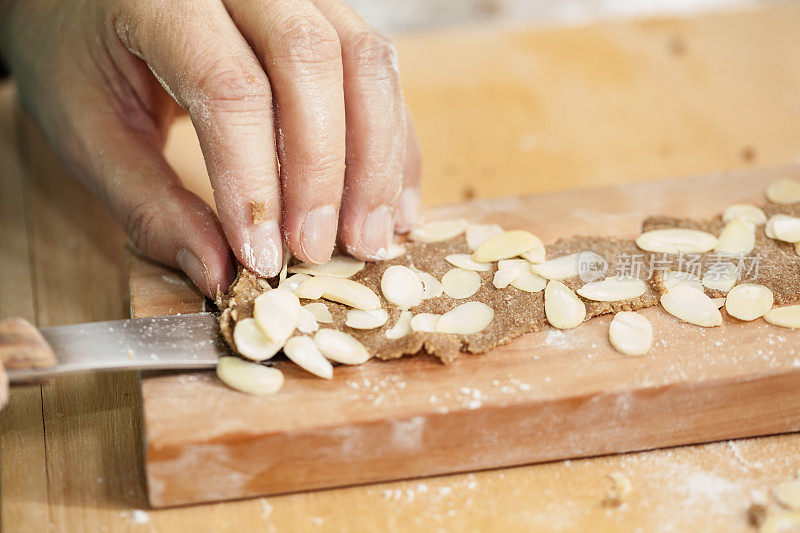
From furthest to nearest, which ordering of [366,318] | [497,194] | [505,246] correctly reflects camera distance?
[497,194]
[505,246]
[366,318]

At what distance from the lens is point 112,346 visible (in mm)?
914

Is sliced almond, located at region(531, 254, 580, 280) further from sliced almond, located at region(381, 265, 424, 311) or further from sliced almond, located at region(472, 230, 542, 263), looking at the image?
sliced almond, located at region(381, 265, 424, 311)

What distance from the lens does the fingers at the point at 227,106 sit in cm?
96

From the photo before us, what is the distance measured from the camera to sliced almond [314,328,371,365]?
941 millimetres

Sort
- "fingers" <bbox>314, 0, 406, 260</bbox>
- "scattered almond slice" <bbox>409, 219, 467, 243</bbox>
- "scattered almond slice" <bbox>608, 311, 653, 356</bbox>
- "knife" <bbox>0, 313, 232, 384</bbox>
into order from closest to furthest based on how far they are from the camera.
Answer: "knife" <bbox>0, 313, 232, 384</bbox>, "scattered almond slice" <bbox>608, 311, 653, 356</bbox>, "fingers" <bbox>314, 0, 406, 260</bbox>, "scattered almond slice" <bbox>409, 219, 467, 243</bbox>

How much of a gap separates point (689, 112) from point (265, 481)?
51.2 inches

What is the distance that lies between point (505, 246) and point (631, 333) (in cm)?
23

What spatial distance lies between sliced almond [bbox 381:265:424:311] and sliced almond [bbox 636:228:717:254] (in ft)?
1.17

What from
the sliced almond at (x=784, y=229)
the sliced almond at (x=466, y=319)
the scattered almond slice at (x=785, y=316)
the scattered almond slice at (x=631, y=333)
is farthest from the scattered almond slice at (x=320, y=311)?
the sliced almond at (x=784, y=229)

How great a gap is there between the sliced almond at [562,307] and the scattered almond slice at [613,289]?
0.02 meters

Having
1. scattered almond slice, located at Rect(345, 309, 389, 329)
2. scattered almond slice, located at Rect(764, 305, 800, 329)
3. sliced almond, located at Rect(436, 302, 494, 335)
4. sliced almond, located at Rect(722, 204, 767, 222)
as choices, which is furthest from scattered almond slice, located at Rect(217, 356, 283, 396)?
sliced almond, located at Rect(722, 204, 767, 222)

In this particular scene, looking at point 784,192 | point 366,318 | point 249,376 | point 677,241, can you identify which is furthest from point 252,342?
point 784,192

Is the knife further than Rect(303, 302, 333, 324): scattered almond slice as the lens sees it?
No

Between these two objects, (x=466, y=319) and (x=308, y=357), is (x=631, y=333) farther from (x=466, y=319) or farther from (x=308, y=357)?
(x=308, y=357)
